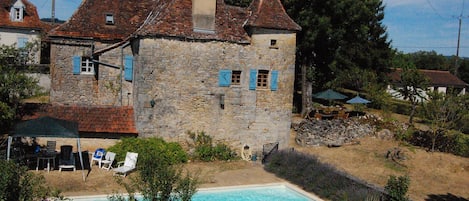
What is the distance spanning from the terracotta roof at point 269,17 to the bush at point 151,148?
276 inches

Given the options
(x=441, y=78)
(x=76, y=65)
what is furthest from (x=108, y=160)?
(x=441, y=78)

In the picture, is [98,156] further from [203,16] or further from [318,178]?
[318,178]

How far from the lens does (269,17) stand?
2147cm

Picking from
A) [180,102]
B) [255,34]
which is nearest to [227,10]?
[255,34]

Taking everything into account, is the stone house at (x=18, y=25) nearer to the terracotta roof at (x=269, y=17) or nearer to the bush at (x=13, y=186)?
the terracotta roof at (x=269, y=17)

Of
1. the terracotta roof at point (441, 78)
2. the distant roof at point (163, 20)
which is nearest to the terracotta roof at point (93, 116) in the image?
the distant roof at point (163, 20)

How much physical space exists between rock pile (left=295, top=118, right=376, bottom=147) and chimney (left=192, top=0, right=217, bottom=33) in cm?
888

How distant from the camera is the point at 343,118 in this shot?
93.6 ft

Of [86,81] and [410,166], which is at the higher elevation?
[86,81]

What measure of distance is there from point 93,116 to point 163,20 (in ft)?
18.0

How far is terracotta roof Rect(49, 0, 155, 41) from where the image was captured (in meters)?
22.5

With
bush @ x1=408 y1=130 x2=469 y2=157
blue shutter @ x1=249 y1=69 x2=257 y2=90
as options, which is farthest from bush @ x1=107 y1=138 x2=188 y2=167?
bush @ x1=408 y1=130 x2=469 y2=157

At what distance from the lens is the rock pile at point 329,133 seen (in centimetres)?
2500

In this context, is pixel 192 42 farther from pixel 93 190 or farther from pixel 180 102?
pixel 93 190
